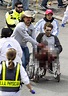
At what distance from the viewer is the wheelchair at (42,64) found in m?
10.0

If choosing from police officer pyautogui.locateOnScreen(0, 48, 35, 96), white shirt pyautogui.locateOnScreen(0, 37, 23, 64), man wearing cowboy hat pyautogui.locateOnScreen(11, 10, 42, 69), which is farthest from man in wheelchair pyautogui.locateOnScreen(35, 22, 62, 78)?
police officer pyautogui.locateOnScreen(0, 48, 35, 96)

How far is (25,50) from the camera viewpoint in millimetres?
10250

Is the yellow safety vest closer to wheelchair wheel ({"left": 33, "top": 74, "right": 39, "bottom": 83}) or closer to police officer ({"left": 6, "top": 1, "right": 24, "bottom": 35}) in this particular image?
police officer ({"left": 6, "top": 1, "right": 24, "bottom": 35})

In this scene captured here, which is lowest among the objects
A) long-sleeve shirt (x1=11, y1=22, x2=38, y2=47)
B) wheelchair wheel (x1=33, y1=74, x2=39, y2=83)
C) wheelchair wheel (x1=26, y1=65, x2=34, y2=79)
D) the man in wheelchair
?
wheelchair wheel (x1=33, y1=74, x2=39, y2=83)

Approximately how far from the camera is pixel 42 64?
1027 cm

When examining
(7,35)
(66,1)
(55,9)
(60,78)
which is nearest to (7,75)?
(7,35)

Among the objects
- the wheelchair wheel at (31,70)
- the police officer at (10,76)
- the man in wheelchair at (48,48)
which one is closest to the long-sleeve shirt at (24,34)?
the man in wheelchair at (48,48)

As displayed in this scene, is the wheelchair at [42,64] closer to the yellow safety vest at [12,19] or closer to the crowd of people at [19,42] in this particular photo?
the crowd of people at [19,42]

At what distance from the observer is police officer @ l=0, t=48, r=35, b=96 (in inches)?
275

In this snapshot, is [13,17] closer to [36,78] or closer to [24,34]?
[24,34]

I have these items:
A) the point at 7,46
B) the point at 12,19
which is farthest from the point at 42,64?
the point at 7,46

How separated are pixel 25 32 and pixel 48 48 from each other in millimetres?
606

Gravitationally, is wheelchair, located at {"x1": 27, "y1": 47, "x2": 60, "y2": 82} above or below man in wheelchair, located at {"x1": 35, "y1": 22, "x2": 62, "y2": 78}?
below

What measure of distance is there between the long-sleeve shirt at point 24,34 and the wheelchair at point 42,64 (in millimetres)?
292
